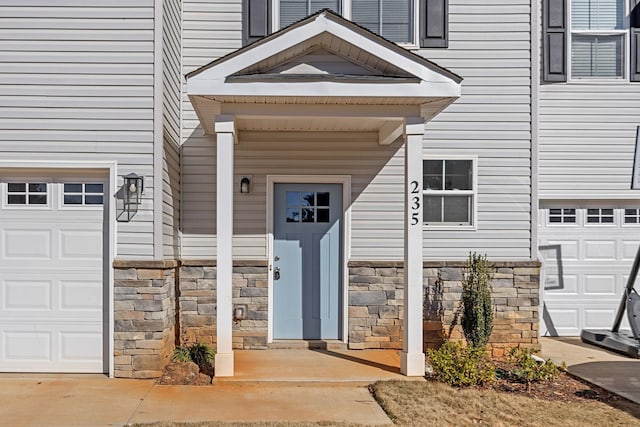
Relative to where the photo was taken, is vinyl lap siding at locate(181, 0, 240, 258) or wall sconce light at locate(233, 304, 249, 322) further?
vinyl lap siding at locate(181, 0, 240, 258)

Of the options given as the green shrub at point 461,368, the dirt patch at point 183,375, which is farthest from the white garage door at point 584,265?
the dirt patch at point 183,375

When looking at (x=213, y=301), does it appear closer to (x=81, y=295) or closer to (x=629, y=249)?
(x=81, y=295)

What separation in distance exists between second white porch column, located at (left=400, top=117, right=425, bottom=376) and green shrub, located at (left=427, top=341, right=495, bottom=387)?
0.20 metres

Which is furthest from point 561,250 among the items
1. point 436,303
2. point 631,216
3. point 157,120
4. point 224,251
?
point 157,120

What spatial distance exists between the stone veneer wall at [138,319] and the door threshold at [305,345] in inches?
65.8

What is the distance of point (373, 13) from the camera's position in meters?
7.42

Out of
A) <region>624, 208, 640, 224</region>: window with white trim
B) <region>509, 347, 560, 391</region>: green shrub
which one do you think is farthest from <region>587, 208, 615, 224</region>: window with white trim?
<region>509, 347, 560, 391</region>: green shrub

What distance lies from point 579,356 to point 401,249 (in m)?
2.58

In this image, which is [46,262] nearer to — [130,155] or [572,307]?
[130,155]

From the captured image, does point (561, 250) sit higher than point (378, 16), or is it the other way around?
point (378, 16)

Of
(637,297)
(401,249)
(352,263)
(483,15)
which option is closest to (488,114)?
(483,15)

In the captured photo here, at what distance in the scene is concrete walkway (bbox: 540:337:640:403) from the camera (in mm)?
5859

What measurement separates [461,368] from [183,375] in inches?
113

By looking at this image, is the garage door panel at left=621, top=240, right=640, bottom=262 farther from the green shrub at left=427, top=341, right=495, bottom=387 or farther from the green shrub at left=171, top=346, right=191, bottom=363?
the green shrub at left=171, top=346, right=191, bottom=363
